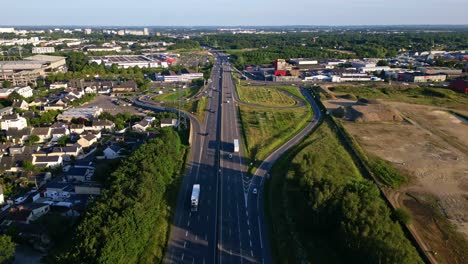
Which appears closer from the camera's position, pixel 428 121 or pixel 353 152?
pixel 353 152

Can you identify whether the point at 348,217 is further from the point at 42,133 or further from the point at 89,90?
the point at 89,90

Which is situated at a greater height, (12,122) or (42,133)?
(12,122)

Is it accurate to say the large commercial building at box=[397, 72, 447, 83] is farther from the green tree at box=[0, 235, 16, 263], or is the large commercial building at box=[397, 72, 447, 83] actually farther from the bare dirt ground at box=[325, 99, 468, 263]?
the green tree at box=[0, 235, 16, 263]

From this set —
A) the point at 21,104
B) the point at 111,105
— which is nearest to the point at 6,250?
the point at 111,105

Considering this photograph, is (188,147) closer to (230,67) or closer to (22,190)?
(22,190)

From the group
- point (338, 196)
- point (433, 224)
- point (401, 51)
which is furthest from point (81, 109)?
point (401, 51)

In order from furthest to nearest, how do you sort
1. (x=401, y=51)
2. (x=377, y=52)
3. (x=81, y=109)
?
(x=401, y=51) < (x=377, y=52) < (x=81, y=109)

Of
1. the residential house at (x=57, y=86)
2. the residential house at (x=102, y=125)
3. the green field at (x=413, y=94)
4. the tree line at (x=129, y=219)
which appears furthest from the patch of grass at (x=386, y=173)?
the residential house at (x=57, y=86)
